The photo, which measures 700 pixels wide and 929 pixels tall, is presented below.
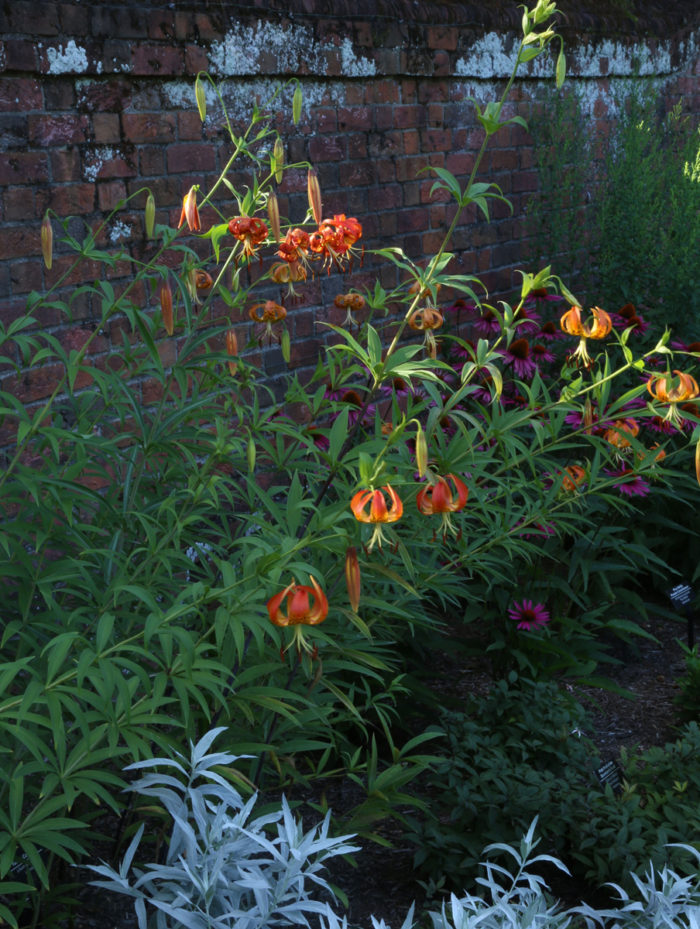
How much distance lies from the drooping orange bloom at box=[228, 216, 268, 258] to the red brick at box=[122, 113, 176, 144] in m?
1.04

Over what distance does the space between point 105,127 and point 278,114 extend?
2.42ft

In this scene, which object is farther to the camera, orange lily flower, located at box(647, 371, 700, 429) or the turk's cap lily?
orange lily flower, located at box(647, 371, 700, 429)

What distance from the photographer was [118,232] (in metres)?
2.81

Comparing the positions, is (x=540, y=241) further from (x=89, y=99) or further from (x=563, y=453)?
(x=89, y=99)

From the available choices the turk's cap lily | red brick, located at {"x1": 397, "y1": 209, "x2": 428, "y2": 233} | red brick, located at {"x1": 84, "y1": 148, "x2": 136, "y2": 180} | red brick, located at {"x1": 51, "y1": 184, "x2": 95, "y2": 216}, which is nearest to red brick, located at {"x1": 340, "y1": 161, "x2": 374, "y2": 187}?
red brick, located at {"x1": 397, "y1": 209, "x2": 428, "y2": 233}

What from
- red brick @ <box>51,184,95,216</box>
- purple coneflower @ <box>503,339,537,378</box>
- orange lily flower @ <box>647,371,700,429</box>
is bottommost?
purple coneflower @ <box>503,339,537,378</box>

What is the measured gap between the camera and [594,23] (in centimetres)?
499

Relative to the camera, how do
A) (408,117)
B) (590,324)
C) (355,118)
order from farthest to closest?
1. (408,117)
2. (355,118)
3. (590,324)

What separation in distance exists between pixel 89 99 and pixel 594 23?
319cm

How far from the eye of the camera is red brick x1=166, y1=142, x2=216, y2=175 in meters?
2.95

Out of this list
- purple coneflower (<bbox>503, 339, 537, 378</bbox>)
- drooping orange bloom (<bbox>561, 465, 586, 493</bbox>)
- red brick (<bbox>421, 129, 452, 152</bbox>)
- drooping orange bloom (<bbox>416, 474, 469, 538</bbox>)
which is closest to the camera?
drooping orange bloom (<bbox>416, 474, 469, 538</bbox>)

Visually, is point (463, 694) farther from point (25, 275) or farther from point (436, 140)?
point (436, 140)

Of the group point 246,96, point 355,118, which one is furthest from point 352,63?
point 246,96

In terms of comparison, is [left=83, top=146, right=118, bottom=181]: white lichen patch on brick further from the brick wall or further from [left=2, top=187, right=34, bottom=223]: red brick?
[left=2, top=187, right=34, bottom=223]: red brick
